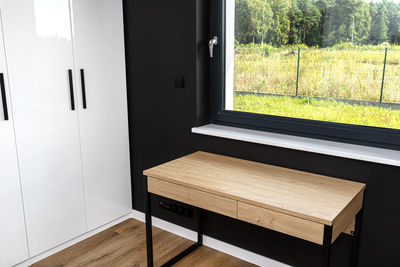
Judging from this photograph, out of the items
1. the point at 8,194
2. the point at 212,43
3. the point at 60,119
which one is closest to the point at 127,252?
the point at 8,194

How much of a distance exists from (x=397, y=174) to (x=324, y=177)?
361 mm

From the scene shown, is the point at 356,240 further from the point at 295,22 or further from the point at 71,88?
the point at 71,88

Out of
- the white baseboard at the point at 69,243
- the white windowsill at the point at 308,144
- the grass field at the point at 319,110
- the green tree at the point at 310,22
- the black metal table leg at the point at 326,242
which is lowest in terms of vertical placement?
the white baseboard at the point at 69,243

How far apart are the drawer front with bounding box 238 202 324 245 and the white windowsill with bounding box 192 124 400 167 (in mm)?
557

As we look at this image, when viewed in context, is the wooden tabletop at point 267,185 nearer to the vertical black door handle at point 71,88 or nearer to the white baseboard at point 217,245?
the white baseboard at point 217,245

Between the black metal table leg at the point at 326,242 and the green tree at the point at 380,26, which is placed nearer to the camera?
the black metal table leg at the point at 326,242

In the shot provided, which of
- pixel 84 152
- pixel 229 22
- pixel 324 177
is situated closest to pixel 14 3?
pixel 84 152

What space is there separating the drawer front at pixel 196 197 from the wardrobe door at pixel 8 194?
86cm

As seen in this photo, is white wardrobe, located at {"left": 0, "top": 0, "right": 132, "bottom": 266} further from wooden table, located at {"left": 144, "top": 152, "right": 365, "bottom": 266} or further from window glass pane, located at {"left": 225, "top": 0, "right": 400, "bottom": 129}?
window glass pane, located at {"left": 225, "top": 0, "right": 400, "bottom": 129}

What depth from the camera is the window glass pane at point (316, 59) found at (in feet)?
6.50

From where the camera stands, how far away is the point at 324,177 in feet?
6.75

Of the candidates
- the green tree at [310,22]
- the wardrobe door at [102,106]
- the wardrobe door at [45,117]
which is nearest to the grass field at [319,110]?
the green tree at [310,22]

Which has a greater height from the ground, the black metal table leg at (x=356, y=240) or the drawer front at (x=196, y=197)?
the drawer front at (x=196, y=197)

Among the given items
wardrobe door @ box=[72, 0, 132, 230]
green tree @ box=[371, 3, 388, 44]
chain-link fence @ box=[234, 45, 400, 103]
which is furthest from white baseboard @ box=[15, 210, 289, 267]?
green tree @ box=[371, 3, 388, 44]
